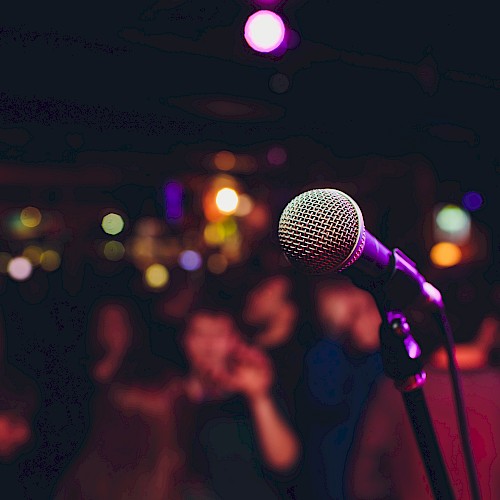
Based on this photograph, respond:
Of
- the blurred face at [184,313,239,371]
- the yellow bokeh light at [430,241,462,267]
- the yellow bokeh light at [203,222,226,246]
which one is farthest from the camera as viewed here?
the yellow bokeh light at [203,222,226,246]

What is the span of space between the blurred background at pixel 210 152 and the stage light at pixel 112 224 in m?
0.03

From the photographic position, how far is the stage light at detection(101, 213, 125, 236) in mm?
5938

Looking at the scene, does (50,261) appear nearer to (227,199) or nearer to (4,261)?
(4,261)

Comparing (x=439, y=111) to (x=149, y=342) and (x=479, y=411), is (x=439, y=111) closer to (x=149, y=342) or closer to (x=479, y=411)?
(x=479, y=411)

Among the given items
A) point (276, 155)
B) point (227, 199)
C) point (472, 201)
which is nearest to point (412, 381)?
point (276, 155)

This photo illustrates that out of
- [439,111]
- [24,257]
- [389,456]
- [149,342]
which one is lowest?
[24,257]

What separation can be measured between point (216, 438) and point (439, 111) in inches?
111

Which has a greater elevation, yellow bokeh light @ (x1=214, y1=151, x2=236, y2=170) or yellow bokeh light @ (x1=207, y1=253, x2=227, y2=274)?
yellow bokeh light @ (x1=214, y1=151, x2=236, y2=170)

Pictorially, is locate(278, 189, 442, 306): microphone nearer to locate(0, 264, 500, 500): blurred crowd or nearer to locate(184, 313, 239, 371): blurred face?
locate(0, 264, 500, 500): blurred crowd

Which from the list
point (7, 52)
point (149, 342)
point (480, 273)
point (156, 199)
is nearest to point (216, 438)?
point (149, 342)

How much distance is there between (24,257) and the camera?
6383 mm

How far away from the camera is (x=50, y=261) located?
5500mm

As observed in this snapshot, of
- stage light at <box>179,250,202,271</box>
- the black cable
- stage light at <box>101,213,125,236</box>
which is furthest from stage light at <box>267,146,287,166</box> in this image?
the black cable

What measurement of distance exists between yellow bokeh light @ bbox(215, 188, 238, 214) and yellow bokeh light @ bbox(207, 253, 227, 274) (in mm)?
554
